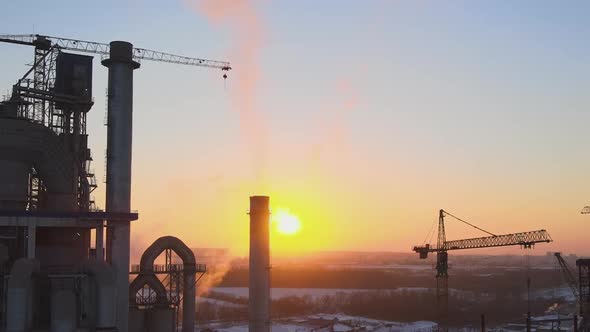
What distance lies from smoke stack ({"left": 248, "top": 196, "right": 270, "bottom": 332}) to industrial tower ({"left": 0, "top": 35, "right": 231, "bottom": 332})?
13.9 m

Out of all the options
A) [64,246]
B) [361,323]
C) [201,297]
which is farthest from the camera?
[201,297]

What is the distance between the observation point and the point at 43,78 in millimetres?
55594

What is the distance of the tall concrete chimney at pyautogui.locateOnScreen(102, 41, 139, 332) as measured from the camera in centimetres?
5119

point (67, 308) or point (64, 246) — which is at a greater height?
point (64, 246)

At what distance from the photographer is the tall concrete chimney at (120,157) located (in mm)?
51188

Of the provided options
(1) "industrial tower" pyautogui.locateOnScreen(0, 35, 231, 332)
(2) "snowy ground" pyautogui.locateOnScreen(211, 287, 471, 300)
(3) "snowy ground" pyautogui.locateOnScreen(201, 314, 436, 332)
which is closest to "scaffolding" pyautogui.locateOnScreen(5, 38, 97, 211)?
(1) "industrial tower" pyautogui.locateOnScreen(0, 35, 231, 332)

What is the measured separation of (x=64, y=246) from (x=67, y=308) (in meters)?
8.02

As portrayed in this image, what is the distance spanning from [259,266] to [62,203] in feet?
A: 78.0

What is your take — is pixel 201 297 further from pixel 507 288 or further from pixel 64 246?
pixel 64 246

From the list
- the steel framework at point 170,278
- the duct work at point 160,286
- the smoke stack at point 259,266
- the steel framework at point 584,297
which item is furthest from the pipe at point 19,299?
the steel framework at point 584,297

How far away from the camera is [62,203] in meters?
51.3

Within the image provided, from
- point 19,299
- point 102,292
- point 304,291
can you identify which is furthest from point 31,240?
point 304,291

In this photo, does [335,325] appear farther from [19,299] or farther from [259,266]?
[19,299]

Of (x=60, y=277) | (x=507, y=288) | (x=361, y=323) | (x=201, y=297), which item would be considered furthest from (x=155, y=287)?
(x=507, y=288)
